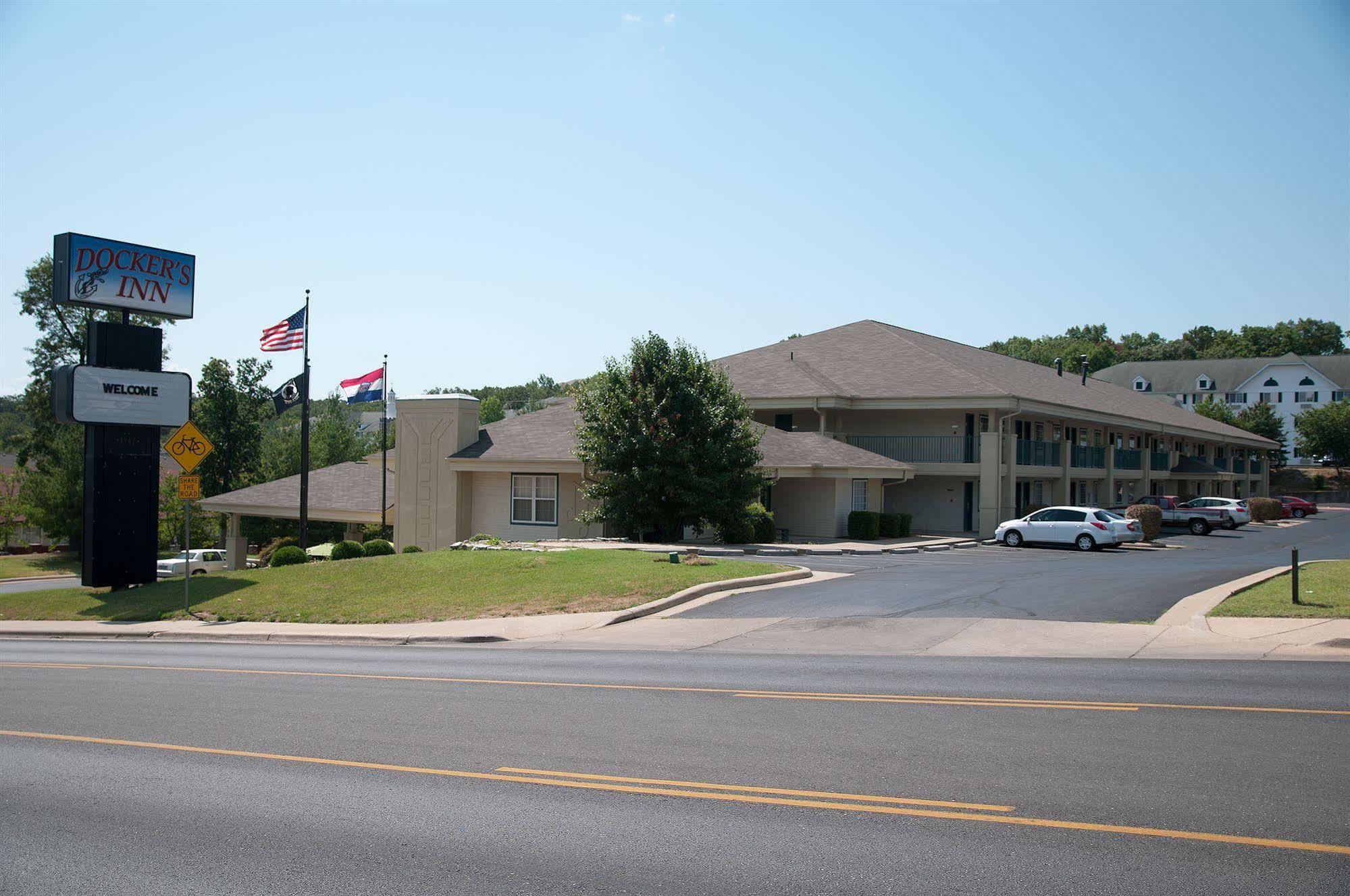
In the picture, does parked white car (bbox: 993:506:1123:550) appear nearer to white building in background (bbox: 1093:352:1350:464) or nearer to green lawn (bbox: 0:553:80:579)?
green lawn (bbox: 0:553:80:579)

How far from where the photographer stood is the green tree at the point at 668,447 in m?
30.9

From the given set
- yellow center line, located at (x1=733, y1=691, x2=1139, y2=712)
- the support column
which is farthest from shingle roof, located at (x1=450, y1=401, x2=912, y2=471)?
yellow center line, located at (x1=733, y1=691, x2=1139, y2=712)

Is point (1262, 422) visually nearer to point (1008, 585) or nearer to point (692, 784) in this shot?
point (1008, 585)

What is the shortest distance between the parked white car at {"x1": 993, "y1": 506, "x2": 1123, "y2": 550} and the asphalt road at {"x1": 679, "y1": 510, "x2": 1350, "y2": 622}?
684 mm

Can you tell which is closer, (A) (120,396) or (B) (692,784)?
(B) (692,784)

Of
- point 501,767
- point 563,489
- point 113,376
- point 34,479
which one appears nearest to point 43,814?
point 501,767

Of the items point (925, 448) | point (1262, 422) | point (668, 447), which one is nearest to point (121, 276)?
point (668, 447)

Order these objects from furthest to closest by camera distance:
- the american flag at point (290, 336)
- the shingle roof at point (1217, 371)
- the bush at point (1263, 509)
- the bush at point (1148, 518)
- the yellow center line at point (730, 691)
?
the shingle roof at point (1217, 371) < the bush at point (1263, 509) < the bush at point (1148, 518) < the american flag at point (290, 336) < the yellow center line at point (730, 691)

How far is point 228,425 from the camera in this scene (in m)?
73.3

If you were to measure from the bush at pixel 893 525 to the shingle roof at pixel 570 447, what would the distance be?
1.73 metres

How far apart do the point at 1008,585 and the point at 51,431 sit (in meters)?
59.8

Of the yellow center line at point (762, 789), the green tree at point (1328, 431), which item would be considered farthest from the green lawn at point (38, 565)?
the green tree at point (1328, 431)

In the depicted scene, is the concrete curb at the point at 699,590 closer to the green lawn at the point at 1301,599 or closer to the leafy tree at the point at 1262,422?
the green lawn at the point at 1301,599

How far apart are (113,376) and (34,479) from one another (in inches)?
1641
